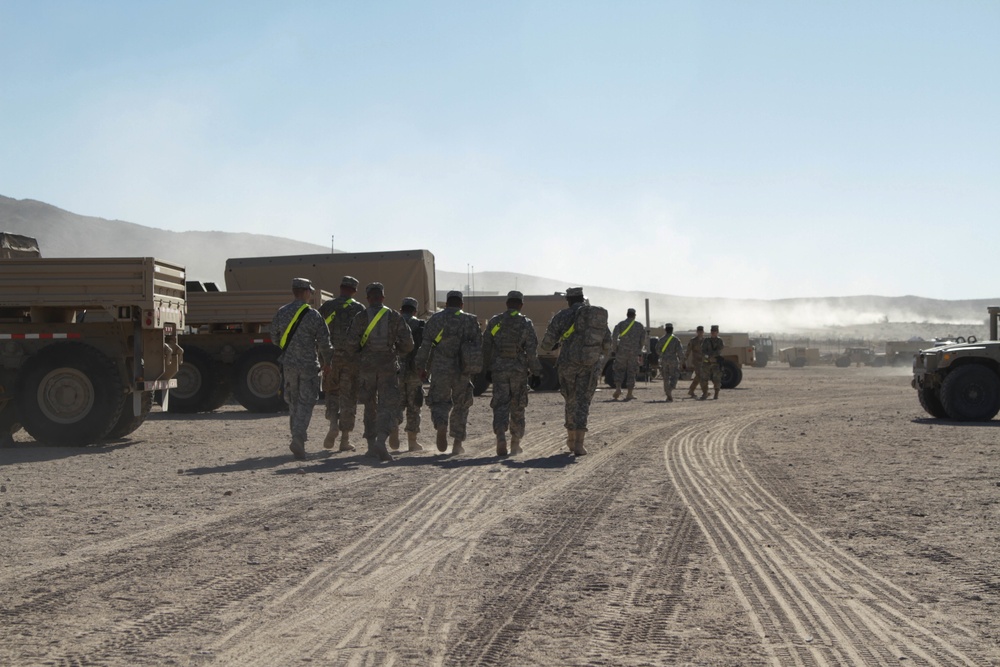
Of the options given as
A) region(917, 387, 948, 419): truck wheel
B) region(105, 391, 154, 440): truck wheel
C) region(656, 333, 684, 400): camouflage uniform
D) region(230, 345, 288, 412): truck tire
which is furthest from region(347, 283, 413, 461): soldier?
region(656, 333, 684, 400): camouflage uniform

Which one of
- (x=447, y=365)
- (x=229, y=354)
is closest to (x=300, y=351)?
(x=447, y=365)

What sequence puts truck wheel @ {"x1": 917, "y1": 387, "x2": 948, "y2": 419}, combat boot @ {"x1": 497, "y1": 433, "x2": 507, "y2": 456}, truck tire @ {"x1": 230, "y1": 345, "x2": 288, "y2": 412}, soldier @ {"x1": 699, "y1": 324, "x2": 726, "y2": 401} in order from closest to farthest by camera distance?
combat boot @ {"x1": 497, "y1": 433, "x2": 507, "y2": 456} < truck wheel @ {"x1": 917, "y1": 387, "x2": 948, "y2": 419} < truck tire @ {"x1": 230, "y1": 345, "x2": 288, "y2": 412} < soldier @ {"x1": 699, "y1": 324, "x2": 726, "y2": 401}

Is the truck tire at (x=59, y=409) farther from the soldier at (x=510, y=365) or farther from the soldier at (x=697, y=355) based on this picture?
the soldier at (x=697, y=355)

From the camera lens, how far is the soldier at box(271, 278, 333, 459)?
424 inches

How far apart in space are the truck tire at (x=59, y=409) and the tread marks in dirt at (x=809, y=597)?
23.5 feet

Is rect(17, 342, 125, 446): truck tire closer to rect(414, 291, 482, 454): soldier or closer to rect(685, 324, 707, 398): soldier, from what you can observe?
rect(414, 291, 482, 454): soldier

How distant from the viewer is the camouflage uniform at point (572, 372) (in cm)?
1146

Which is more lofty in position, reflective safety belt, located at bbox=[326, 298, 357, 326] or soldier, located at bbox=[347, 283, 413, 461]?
reflective safety belt, located at bbox=[326, 298, 357, 326]

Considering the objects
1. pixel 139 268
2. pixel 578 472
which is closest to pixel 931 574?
pixel 578 472

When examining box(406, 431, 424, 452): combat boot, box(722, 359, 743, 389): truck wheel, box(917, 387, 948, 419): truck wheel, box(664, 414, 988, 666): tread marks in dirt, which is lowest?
box(664, 414, 988, 666): tread marks in dirt

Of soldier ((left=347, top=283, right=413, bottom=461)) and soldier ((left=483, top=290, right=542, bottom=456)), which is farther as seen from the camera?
soldier ((left=483, top=290, right=542, bottom=456))

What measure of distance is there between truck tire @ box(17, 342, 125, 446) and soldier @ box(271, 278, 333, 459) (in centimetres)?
252

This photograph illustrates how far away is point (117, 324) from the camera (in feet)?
40.5

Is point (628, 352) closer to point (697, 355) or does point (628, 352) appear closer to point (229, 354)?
point (697, 355)
